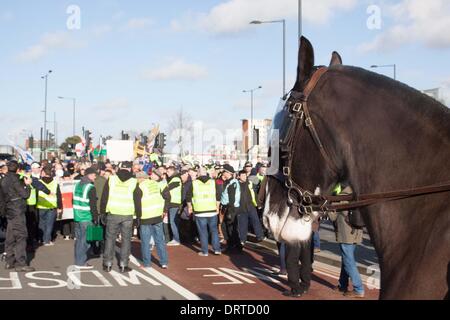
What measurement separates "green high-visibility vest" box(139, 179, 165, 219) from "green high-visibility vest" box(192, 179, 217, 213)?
6.22ft

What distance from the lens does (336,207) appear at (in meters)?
2.65

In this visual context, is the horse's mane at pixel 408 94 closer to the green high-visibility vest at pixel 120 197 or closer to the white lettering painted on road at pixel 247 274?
the white lettering painted on road at pixel 247 274

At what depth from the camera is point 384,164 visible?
2.51 m

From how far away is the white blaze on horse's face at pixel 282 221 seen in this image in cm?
264

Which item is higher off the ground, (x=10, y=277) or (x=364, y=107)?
(x=364, y=107)

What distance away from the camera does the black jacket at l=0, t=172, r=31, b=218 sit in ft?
36.9

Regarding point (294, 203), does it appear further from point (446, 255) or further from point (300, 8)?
point (300, 8)

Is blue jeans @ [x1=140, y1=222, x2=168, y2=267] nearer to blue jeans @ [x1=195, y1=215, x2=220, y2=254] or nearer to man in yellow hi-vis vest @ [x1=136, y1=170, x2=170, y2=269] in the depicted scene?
man in yellow hi-vis vest @ [x1=136, y1=170, x2=170, y2=269]

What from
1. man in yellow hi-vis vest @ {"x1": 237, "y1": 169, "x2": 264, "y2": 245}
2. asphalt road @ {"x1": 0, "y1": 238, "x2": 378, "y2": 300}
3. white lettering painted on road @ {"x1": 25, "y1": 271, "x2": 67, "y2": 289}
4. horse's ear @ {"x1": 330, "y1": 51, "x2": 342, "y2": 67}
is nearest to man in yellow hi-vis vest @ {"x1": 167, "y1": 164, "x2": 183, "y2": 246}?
man in yellow hi-vis vest @ {"x1": 237, "y1": 169, "x2": 264, "y2": 245}

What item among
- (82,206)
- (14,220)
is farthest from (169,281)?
(14,220)

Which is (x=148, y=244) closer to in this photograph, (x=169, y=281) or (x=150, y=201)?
(x=150, y=201)
